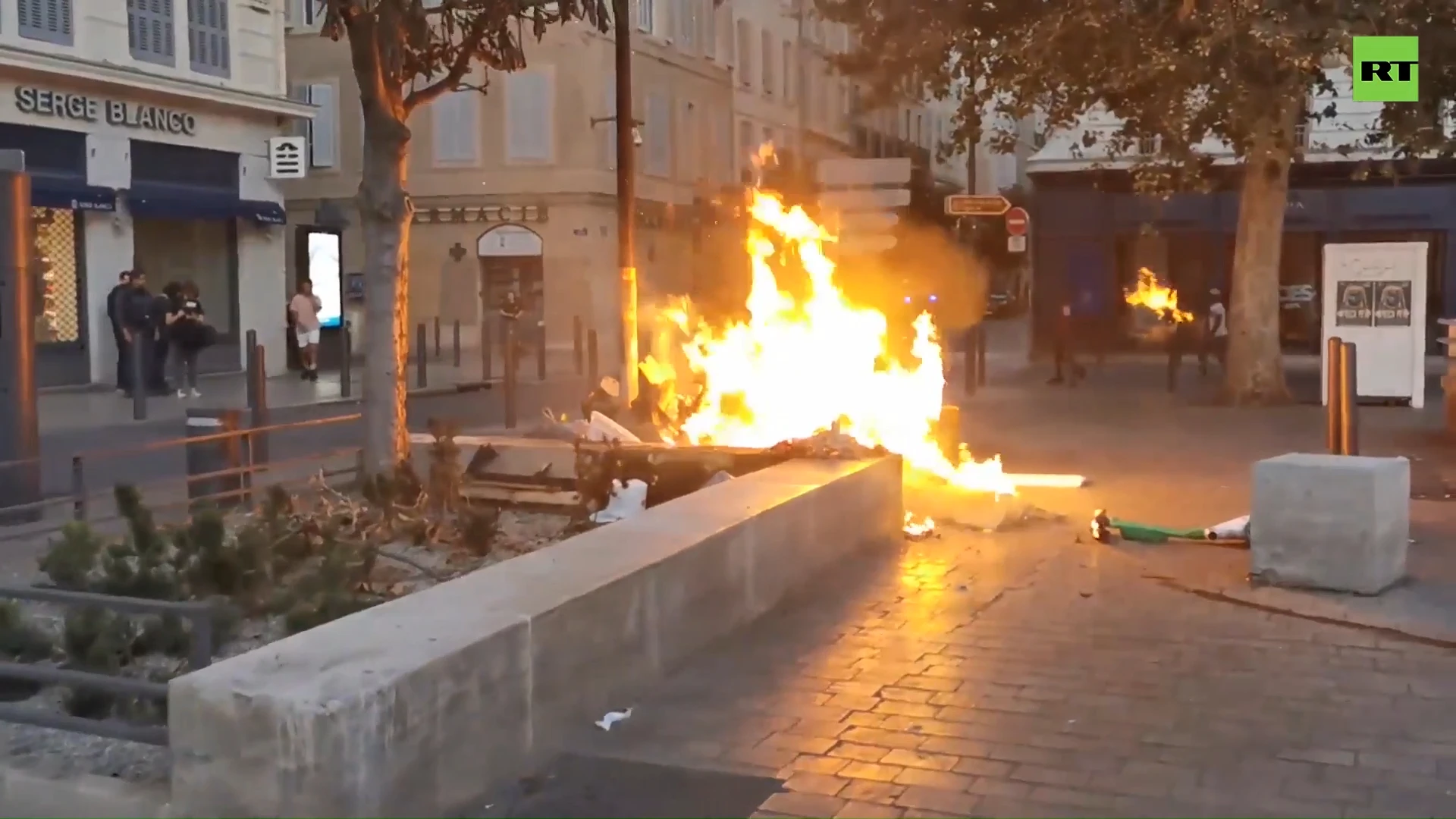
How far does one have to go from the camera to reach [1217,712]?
17.7 feet

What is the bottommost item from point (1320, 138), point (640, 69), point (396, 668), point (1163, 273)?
point (396, 668)

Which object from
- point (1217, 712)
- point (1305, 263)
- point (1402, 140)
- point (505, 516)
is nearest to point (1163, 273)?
point (1305, 263)

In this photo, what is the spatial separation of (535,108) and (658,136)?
4193mm

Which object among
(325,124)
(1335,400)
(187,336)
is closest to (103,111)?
(187,336)

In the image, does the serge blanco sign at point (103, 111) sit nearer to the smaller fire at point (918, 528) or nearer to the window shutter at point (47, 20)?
the window shutter at point (47, 20)

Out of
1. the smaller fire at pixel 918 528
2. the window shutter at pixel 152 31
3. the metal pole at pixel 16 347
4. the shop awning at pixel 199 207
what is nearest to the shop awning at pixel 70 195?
the shop awning at pixel 199 207

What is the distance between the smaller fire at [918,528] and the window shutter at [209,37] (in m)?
18.4

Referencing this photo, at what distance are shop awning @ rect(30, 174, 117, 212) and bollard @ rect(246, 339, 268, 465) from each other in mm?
11320

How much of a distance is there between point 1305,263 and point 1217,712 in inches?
1064

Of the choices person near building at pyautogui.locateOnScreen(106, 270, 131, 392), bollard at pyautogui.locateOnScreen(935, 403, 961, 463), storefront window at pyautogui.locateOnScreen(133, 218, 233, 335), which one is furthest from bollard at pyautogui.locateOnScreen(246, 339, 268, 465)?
storefront window at pyautogui.locateOnScreen(133, 218, 233, 335)

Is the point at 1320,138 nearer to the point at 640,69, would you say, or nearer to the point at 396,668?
the point at 640,69

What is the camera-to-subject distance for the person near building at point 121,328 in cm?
2022

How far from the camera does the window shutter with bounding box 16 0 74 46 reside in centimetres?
2083

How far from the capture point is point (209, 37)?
80.2 ft
